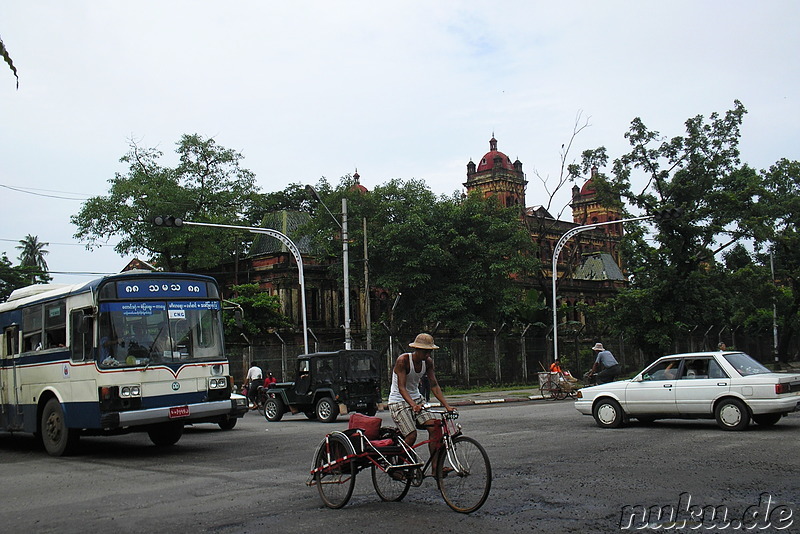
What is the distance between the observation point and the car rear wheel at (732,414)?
48.4 ft

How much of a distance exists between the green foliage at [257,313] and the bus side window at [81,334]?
31.5m

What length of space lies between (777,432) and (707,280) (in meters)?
30.4

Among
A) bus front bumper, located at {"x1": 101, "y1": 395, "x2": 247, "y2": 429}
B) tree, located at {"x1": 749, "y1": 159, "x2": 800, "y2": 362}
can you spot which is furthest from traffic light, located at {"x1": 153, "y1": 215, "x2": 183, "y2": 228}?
tree, located at {"x1": 749, "y1": 159, "x2": 800, "y2": 362}

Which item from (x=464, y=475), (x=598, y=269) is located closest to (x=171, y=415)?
(x=464, y=475)

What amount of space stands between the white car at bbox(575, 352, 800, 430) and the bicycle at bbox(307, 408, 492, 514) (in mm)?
8564

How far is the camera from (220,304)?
15.3 m

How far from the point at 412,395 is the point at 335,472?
3.74 ft

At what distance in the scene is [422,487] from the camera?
30.9 ft

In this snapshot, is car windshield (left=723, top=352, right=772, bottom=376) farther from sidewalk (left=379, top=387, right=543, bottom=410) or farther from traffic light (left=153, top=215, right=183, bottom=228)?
traffic light (left=153, top=215, right=183, bottom=228)

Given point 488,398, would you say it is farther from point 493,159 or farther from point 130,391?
point 493,159

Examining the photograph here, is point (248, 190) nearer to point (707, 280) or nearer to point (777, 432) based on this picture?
point (707, 280)

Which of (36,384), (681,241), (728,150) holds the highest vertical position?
(728,150)

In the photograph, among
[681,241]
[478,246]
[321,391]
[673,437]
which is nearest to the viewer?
[673,437]

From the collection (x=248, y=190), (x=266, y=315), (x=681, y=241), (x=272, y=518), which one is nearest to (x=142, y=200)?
(x=248, y=190)
